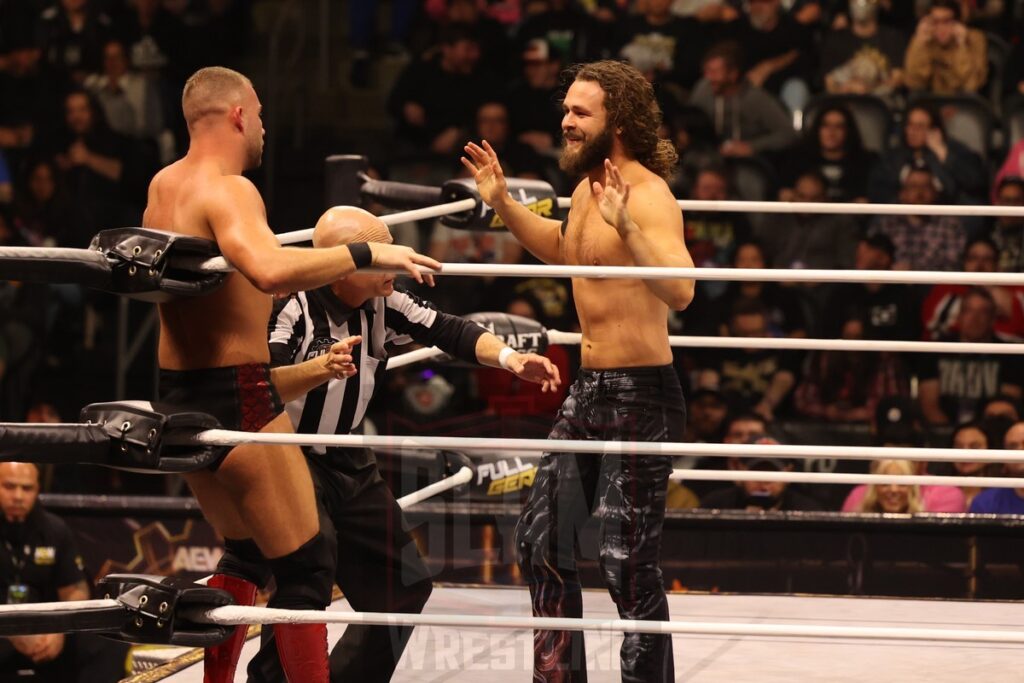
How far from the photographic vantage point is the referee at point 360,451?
2963 millimetres

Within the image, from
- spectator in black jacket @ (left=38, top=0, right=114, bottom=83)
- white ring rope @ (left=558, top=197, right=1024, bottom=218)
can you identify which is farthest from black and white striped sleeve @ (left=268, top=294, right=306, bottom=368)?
spectator in black jacket @ (left=38, top=0, right=114, bottom=83)

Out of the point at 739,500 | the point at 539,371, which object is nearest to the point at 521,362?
the point at 539,371

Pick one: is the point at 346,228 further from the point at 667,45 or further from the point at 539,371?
the point at 667,45

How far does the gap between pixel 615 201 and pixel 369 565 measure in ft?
3.28

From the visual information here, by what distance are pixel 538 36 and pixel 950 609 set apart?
3697 millimetres

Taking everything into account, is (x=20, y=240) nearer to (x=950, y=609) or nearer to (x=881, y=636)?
(x=950, y=609)

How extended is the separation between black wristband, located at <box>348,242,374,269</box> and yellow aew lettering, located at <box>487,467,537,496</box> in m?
1.49

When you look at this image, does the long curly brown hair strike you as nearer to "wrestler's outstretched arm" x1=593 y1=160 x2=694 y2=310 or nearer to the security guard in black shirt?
"wrestler's outstretched arm" x1=593 y1=160 x2=694 y2=310

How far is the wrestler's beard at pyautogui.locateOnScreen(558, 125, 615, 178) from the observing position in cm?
277

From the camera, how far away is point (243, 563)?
8.81ft

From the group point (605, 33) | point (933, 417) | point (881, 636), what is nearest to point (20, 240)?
point (605, 33)

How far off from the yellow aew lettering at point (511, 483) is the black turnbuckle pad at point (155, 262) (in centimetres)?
149

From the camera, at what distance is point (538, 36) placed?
22.0ft

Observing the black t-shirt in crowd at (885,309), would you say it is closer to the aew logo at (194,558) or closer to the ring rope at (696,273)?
the aew logo at (194,558)
